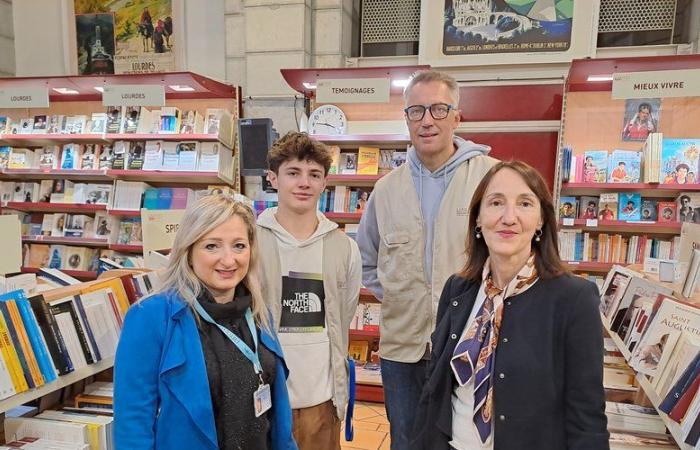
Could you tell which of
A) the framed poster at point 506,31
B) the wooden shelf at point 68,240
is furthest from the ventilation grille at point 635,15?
the wooden shelf at point 68,240

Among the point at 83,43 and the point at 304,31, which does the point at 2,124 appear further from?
the point at 304,31

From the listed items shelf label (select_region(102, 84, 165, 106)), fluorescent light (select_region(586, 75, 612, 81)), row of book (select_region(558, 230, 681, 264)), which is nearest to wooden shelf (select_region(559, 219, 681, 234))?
row of book (select_region(558, 230, 681, 264))

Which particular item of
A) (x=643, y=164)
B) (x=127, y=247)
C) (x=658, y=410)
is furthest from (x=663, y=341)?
(x=127, y=247)

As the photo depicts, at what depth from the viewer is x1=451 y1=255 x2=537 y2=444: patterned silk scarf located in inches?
46.7

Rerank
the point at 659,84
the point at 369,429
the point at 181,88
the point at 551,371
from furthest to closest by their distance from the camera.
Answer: the point at 181,88
the point at 369,429
the point at 659,84
the point at 551,371

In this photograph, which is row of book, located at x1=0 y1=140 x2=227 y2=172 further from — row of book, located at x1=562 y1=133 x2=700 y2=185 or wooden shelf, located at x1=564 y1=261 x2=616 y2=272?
wooden shelf, located at x1=564 y1=261 x2=616 y2=272

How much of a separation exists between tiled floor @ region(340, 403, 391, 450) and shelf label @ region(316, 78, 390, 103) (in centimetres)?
243

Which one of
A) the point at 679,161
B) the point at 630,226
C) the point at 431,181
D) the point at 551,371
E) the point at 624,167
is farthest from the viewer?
the point at 630,226

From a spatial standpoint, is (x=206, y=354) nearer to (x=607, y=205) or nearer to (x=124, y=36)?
(x=607, y=205)

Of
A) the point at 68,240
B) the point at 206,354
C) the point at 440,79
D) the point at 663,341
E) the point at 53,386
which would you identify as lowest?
the point at 53,386

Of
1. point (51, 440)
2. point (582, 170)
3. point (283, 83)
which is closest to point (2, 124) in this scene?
point (283, 83)

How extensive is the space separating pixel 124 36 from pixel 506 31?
4.10 metres

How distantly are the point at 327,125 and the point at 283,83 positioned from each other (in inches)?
26.1

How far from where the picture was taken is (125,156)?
4383 mm
